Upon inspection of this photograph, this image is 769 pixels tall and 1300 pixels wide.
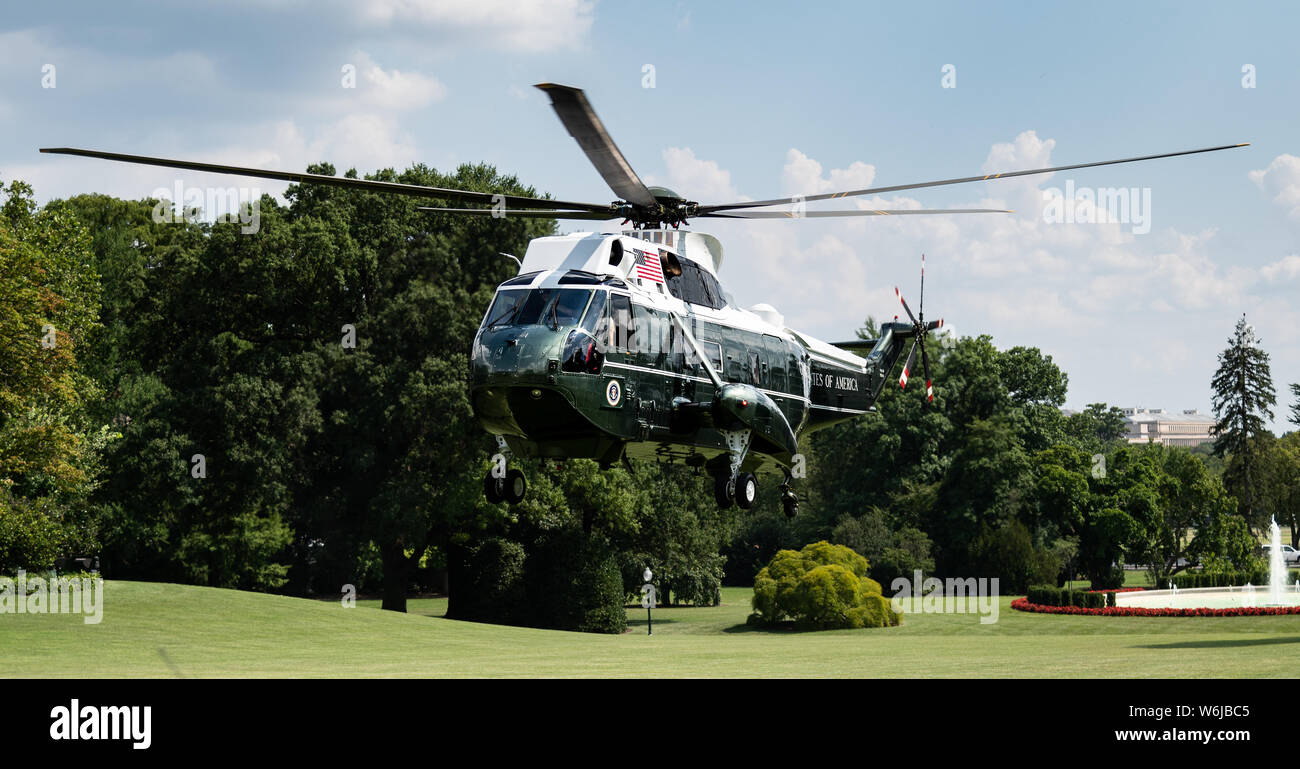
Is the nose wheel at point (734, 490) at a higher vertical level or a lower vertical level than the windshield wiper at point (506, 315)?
lower

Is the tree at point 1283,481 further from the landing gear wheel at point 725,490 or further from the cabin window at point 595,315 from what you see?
the cabin window at point 595,315

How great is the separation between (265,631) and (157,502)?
10.9m

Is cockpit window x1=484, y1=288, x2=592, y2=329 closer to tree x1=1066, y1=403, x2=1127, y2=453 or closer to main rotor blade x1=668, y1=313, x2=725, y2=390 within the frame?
main rotor blade x1=668, y1=313, x2=725, y2=390

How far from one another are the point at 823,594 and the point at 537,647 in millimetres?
17581

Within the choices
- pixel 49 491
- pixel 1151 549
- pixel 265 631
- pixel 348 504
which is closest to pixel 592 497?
pixel 348 504

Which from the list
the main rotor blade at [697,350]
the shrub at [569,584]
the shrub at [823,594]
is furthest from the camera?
the shrub at [823,594]

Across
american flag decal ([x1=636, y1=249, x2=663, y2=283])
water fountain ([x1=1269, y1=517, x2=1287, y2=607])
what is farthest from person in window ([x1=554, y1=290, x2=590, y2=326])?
water fountain ([x1=1269, y1=517, x2=1287, y2=607])

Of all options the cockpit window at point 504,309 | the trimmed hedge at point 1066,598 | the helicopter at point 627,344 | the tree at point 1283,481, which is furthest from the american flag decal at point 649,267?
the tree at point 1283,481

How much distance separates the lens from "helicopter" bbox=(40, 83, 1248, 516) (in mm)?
17375

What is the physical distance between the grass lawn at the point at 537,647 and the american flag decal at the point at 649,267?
12.4m

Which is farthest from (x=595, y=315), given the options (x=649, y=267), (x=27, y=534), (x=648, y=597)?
(x=648, y=597)

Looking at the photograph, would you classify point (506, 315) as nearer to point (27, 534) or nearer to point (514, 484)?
point (514, 484)

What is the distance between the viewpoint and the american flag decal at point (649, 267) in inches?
752
